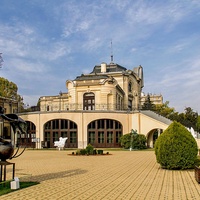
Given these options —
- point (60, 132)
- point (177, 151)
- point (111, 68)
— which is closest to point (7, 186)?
point (177, 151)

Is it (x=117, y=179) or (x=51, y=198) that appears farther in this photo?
(x=117, y=179)

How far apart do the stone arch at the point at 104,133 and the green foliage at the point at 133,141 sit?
192 centimetres

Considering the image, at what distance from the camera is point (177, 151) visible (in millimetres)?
14727

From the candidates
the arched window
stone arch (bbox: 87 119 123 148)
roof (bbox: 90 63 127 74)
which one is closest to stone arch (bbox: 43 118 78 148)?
stone arch (bbox: 87 119 123 148)

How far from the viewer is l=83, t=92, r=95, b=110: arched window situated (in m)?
43.3

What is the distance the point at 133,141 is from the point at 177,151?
64.9ft

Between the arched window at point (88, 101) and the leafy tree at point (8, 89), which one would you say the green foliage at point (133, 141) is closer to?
the arched window at point (88, 101)

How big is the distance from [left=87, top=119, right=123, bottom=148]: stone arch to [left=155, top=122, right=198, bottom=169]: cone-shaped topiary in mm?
22025

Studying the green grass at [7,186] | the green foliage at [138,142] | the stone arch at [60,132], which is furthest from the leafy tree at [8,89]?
the green grass at [7,186]

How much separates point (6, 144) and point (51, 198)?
276cm

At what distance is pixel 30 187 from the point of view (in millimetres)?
10242

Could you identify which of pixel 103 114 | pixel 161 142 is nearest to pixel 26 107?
pixel 103 114

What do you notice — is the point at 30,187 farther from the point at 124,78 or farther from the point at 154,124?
the point at 124,78

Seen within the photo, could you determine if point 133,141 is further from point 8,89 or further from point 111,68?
point 8,89
